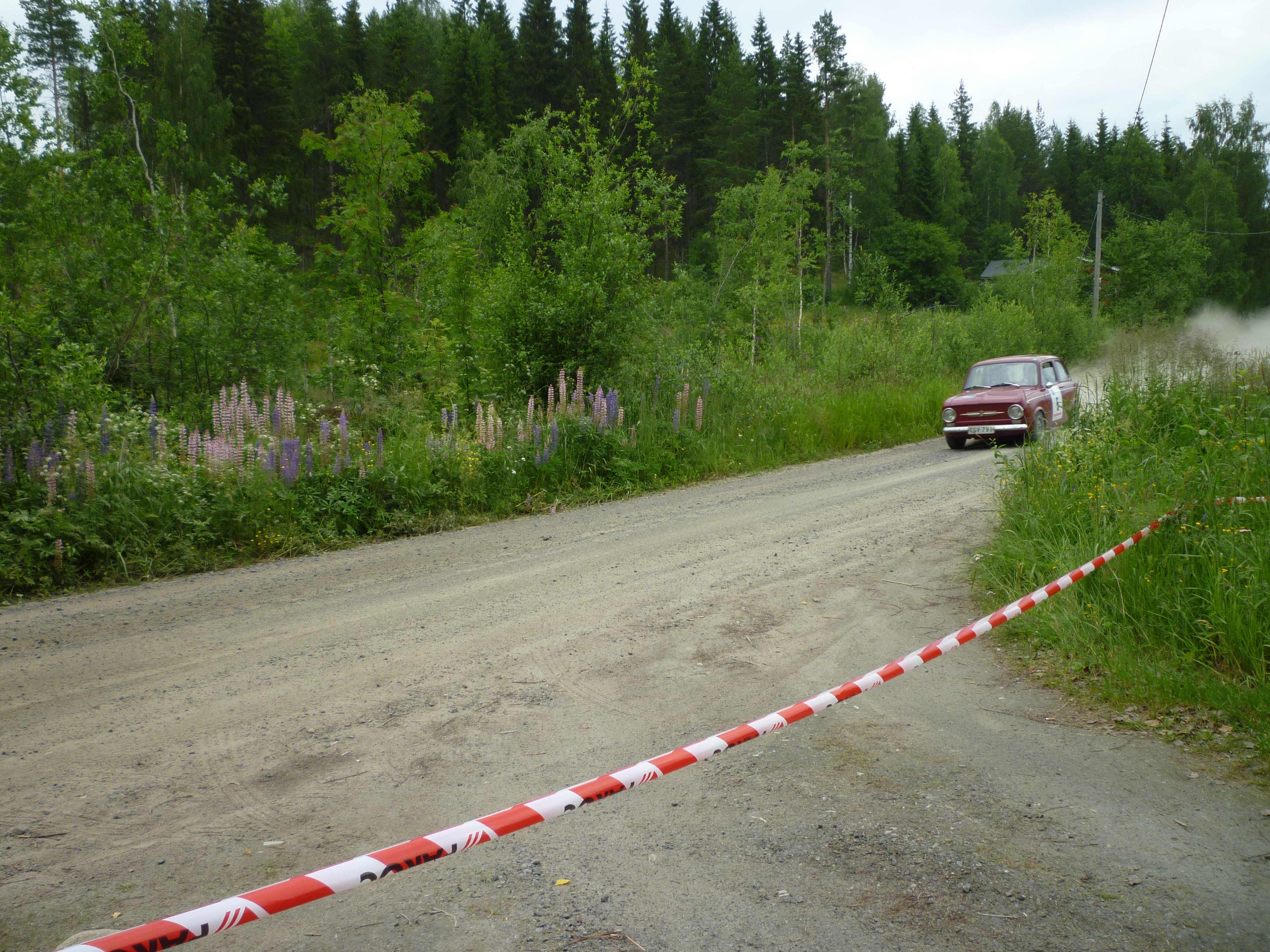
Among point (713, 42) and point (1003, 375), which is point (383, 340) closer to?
point (1003, 375)

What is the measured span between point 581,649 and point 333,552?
4.13 meters

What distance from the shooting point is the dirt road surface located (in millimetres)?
2797

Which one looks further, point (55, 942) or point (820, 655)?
point (820, 655)

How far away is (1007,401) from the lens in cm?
1605

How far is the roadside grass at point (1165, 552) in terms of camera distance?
4.43m

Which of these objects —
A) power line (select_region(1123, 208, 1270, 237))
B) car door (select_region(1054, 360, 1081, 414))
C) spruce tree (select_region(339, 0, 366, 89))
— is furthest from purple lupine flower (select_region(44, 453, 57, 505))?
power line (select_region(1123, 208, 1270, 237))

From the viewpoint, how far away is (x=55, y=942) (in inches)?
104

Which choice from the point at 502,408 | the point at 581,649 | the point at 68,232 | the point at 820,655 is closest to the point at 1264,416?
the point at 820,655

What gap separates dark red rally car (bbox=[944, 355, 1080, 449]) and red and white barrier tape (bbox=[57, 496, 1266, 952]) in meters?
13.5

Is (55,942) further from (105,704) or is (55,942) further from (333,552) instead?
(333,552)

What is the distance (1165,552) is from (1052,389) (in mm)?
12632

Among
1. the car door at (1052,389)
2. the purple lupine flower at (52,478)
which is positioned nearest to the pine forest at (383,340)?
the purple lupine flower at (52,478)

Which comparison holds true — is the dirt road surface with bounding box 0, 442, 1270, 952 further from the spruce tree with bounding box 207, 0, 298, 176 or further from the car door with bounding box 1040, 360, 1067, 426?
the spruce tree with bounding box 207, 0, 298, 176

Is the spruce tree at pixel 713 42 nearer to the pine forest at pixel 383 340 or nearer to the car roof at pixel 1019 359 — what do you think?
the pine forest at pixel 383 340
